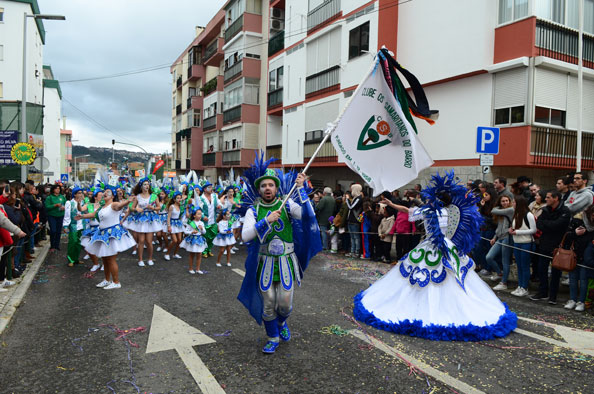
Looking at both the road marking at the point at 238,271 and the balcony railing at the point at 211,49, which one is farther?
the balcony railing at the point at 211,49

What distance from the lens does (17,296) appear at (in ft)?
23.9

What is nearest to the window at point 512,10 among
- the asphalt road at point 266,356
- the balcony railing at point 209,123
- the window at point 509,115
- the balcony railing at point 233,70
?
the window at point 509,115

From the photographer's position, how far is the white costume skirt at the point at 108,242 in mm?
8062

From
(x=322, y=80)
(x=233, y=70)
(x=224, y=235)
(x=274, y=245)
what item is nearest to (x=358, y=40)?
(x=322, y=80)

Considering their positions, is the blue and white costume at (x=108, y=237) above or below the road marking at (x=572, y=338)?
above

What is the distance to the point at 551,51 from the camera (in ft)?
43.1

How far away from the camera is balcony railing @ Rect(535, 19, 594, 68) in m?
12.9

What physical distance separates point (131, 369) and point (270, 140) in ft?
79.8

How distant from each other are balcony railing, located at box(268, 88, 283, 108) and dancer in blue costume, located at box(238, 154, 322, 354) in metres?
21.3

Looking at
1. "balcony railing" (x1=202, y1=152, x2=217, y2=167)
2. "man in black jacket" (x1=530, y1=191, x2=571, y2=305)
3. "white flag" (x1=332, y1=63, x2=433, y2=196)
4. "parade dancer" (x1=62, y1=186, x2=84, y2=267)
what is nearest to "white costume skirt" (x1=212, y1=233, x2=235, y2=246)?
"parade dancer" (x1=62, y1=186, x2=84, y2=267)

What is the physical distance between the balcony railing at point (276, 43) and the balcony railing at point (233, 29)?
422 centimetres

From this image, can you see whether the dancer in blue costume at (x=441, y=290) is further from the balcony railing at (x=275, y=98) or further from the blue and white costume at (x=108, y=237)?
the balcony railing at (x=275, y=98)

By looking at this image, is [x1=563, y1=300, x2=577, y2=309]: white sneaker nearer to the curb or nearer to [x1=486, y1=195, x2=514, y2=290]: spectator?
[x1=486, y1=195, x2=514, y2=290]: spectator

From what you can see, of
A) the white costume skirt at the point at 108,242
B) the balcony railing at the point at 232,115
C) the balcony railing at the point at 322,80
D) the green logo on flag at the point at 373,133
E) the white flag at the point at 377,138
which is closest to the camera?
the white flag at the point at 377,138
